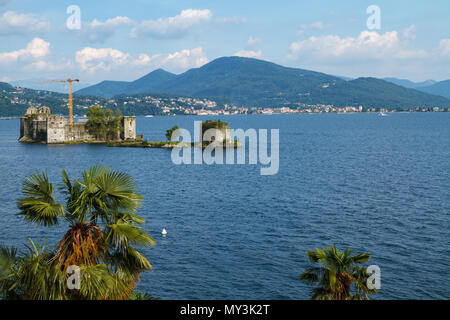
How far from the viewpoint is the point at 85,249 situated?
10.6 metres

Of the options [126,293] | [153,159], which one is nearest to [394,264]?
[126,293]

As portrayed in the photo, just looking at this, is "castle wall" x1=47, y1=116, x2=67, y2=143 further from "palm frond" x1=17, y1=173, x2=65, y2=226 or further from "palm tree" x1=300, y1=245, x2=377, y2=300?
"palm tree" x1=300, y1=245, x2=377, y2=300

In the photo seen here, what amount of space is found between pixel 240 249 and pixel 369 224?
14.9 meters

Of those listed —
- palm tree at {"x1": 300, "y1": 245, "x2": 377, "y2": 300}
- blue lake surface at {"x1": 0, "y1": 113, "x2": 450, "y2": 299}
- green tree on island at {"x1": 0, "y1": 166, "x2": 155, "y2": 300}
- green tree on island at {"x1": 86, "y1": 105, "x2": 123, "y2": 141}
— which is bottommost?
blue lake surface at {"x1": 0, "y1": 113, "x2": 450, "y2": 299}

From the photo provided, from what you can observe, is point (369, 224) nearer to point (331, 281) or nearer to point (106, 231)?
point (331, 281)

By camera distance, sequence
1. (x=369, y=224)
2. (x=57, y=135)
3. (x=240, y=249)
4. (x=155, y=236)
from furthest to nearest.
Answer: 1. (x=57, y=135)
2. (x=369, y=224)
3. (x=155, y=236)
4. (x=240, y=249)

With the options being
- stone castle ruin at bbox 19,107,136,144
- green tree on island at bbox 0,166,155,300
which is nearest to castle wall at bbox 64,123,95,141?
stone castle ruin at bbox 19,107,136,144

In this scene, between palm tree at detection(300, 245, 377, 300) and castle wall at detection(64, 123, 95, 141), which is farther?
castle wall at detection(64, 123, 95, 141)

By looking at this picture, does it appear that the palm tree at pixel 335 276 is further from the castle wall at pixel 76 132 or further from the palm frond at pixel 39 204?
the castle wall at pixel 76 132

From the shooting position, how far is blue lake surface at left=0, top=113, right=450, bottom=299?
1210 inches

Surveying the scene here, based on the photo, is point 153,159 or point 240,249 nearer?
point 240,249

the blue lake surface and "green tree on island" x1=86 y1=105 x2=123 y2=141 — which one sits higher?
"green tree on island" x1=86 y1=105 x2=123 y2=141

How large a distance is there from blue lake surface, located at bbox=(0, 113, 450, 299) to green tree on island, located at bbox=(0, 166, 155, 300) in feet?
59.8

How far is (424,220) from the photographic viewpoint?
4531 cm
